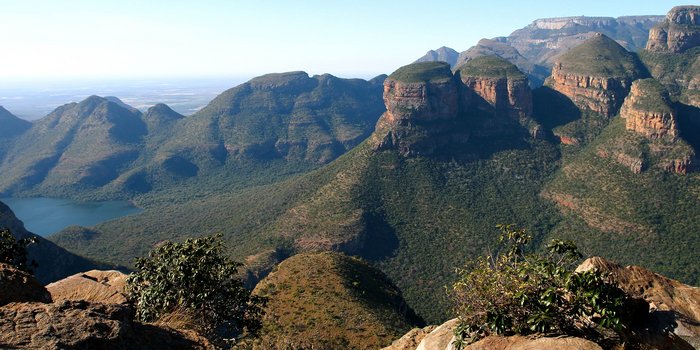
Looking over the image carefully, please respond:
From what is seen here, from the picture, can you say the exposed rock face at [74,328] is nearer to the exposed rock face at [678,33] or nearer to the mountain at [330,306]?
the mountain at [330,306]

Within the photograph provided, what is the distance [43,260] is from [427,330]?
6240 cm

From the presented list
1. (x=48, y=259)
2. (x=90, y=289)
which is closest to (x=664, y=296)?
(x=90, y=289)

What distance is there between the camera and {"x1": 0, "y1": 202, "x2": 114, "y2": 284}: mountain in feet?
203

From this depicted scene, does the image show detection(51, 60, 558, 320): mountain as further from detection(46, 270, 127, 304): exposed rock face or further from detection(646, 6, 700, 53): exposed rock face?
Result: detection(646, 6, 700, 53): exposed rock face

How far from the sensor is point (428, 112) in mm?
112000

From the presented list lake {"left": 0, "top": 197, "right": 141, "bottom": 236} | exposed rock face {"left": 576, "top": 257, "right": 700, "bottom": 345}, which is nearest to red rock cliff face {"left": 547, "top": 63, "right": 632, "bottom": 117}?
exposed rock face {"left": 576, "top": 257, "right": 700, "bottom": 345}

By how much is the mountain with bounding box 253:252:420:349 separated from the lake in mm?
127758

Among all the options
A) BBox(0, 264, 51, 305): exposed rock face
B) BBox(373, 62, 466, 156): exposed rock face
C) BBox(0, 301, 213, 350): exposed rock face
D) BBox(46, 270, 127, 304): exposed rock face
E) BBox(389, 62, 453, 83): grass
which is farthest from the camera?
BBox(389, 62, 453, 83): grass

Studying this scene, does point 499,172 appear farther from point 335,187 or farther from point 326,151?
point 326,151

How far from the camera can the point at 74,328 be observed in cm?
1170

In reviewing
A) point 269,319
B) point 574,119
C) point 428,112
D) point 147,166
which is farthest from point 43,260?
point 147,166

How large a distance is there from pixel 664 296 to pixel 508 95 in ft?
354

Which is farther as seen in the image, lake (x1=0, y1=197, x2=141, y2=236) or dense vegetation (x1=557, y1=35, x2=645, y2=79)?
lake (x1=0, y1=197, x2=141, y2=236)

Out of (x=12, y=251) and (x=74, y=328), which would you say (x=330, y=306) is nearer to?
(x=12, y=251)
